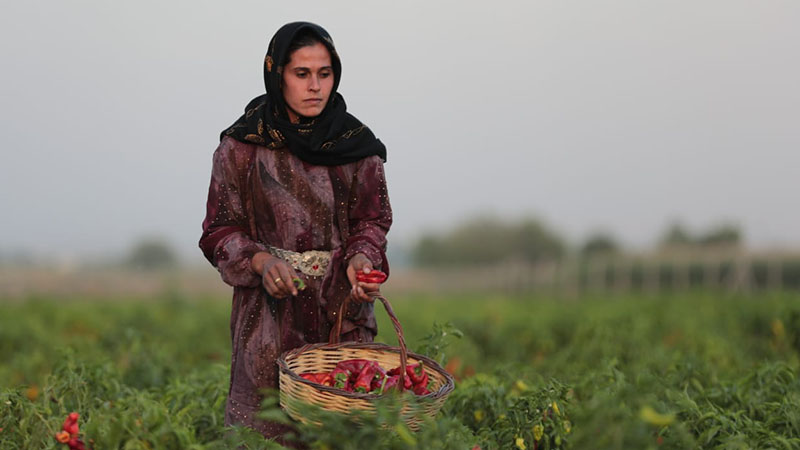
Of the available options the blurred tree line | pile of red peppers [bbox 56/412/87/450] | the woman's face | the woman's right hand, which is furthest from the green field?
the blurred tree line

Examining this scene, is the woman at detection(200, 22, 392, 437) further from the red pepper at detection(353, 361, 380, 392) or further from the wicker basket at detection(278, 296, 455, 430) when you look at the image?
the red pepper at detection(353, 361, 380, 392)

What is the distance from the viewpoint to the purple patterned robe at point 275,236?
335 centimetres

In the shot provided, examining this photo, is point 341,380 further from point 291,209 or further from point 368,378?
point 291,209

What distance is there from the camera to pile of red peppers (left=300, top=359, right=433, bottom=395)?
115 inches

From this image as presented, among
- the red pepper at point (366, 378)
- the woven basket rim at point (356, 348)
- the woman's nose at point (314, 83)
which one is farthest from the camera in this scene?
the woman's nose at point (314, 83)

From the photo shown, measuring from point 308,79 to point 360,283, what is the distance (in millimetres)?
868

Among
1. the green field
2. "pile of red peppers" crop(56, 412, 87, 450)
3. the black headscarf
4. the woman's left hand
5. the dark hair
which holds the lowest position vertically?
the green field

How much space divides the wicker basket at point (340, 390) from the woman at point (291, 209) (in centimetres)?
25

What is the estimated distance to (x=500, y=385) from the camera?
4.31m

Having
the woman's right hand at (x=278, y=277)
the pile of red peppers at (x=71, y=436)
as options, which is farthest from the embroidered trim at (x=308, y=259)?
the pile of red peppers at (x=71, y=436)

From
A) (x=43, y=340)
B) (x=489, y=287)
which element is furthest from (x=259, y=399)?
(x=489, y=287)

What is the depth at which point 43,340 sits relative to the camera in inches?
332

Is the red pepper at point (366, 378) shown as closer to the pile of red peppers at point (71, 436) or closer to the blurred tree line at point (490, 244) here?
the pile of red peppers at point (71, 436)

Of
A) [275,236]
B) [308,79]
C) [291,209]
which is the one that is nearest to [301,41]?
[308,79]
